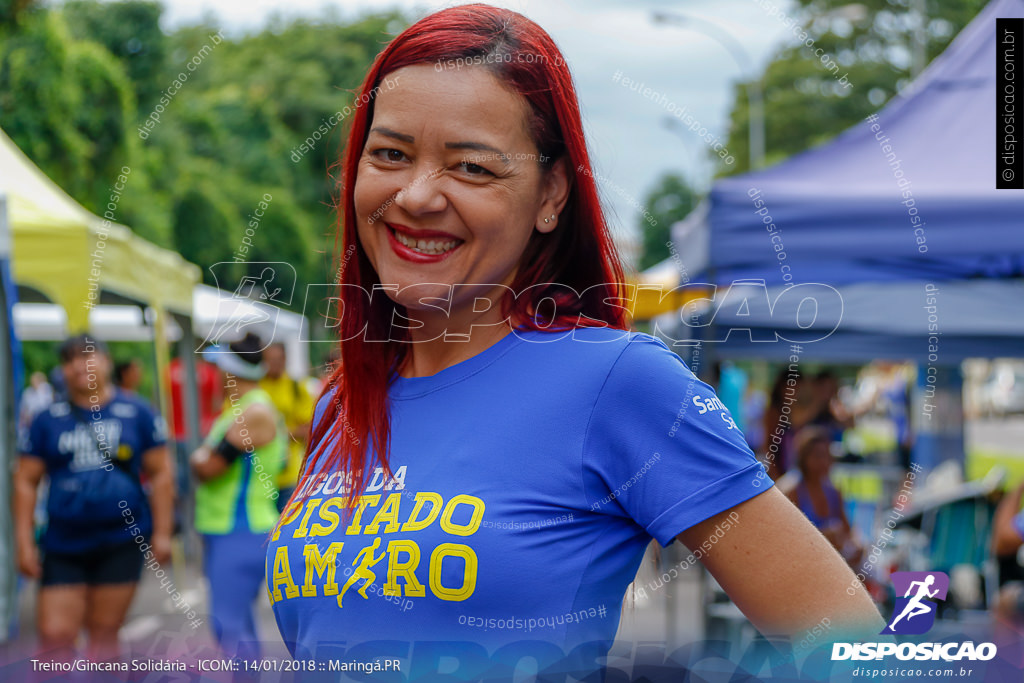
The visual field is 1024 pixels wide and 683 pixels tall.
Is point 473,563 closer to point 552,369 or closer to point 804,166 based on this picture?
point 552,369

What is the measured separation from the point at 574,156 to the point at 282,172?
56.4ft

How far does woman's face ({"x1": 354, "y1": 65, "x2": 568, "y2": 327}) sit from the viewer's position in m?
1.17

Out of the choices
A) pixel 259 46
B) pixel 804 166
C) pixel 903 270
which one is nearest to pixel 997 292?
pixel 903 270

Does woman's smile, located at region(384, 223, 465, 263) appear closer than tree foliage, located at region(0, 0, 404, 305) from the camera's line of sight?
Yes

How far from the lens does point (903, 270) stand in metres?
4.01

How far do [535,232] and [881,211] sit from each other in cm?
225

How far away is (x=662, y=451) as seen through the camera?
1048 millimetres

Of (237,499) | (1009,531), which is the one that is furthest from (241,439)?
(1009,531)

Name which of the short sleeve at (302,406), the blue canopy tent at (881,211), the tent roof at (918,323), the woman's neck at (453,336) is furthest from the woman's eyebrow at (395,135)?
the short sleeve at (302,406)

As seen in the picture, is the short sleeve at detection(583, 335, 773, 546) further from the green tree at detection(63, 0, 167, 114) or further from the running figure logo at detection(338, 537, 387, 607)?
the green tree at detection(63, 0, 167, 114)

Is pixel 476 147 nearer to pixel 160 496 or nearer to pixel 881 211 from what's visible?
pixel 881 211

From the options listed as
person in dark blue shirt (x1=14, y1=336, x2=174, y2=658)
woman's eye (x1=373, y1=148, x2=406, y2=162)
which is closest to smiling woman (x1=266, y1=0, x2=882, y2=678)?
woman's eye (x1=373, y1=148, x2=406, y2=162)

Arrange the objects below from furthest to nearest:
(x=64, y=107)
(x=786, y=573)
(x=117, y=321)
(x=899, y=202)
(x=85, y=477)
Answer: (x=117, y=321), (x=64, y=107), (x=85, y=477), (x=899, y=202), (x=786, y=573)

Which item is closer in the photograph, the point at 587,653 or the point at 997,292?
the point at 587,653
